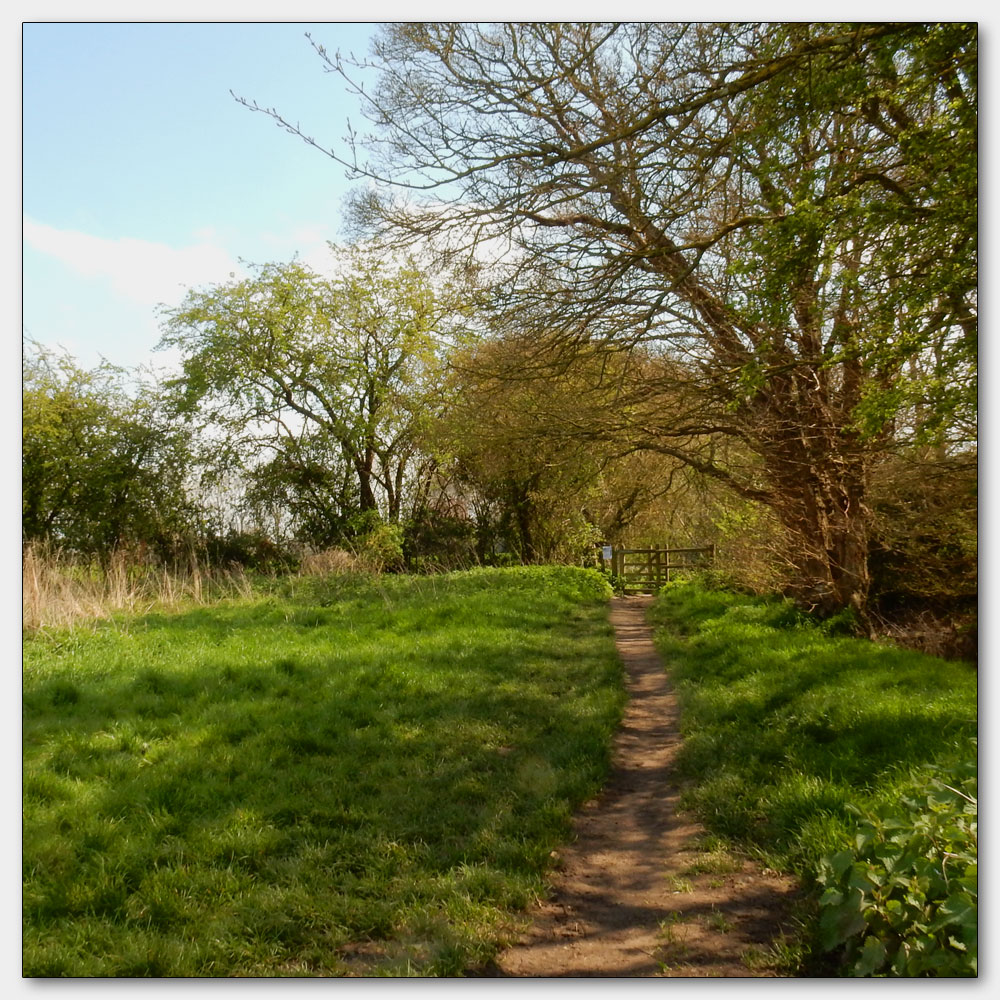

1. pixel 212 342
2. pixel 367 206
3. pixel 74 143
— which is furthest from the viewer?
pixel 212 342

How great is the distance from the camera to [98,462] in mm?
10125

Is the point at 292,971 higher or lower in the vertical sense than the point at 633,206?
lower

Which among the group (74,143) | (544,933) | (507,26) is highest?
(507,26)

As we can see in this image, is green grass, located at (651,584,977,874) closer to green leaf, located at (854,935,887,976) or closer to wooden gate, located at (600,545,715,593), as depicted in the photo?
green leaf, located at (854,935,887,976)

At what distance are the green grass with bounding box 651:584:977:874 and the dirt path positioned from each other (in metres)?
0.24

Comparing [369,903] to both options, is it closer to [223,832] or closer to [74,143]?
[223,832]

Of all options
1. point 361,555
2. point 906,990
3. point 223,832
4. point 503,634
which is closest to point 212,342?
point 361,555

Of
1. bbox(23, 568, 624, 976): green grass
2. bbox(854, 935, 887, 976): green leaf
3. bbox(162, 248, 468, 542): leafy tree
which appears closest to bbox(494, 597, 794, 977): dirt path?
bbox(23, 568, 624, 976): green grass

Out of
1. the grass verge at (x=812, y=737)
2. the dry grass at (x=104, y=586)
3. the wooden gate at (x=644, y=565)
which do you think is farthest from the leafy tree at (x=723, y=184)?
the wooden gate at (x=644, y=565)

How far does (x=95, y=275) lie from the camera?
15.0 ft

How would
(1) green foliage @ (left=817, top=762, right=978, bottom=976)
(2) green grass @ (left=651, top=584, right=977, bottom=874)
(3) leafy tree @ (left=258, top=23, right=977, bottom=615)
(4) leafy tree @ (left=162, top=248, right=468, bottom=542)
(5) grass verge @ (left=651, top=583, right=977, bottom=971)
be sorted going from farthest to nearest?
(4) leafy tree @ (left=162, top=248, right=468, bottom=542) < (3) leafy tree @ (left=258, top=23, right=977, bottom=615) < (2) green grass @ (left=651, top=584, right=977, bottom=874) < (5) grass verge @ (left=651, top=583, right=977, bottom=971) < (1) green foliage @ (left=817, top=762, right=978, bottom=976)

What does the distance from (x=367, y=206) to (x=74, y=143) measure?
7.86ft

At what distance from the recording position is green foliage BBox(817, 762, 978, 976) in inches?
111

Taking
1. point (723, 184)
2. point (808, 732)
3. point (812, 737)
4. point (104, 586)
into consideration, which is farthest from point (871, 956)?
point (104, 586)
